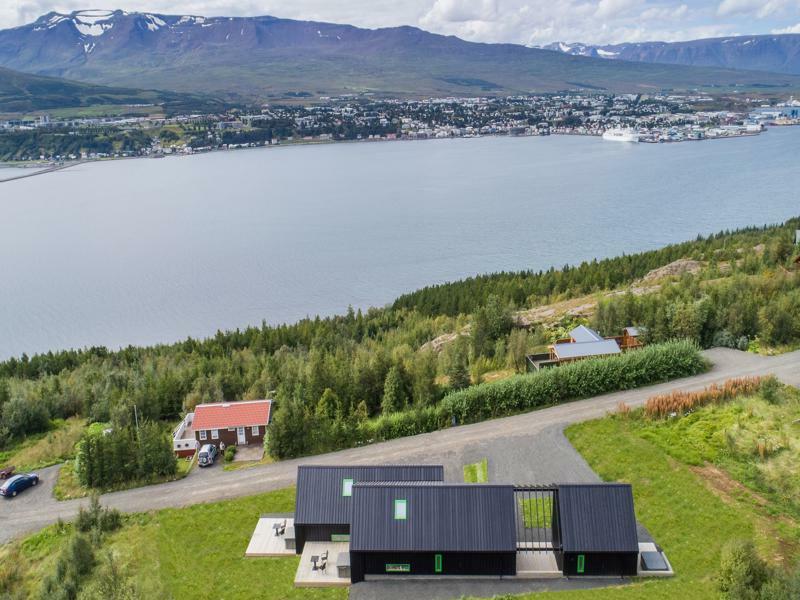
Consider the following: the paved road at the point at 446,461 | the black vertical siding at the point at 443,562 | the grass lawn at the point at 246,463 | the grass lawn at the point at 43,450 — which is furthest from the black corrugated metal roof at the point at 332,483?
the grass lawn at the point at 43,450

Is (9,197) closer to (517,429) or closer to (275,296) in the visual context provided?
(275,296)

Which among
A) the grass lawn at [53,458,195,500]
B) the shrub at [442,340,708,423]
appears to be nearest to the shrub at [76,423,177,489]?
the grass lawn at [53,458,195,500]

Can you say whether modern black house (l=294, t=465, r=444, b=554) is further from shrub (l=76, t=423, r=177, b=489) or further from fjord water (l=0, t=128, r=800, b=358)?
fjord water (l=0, t=128, r=800, b=358)

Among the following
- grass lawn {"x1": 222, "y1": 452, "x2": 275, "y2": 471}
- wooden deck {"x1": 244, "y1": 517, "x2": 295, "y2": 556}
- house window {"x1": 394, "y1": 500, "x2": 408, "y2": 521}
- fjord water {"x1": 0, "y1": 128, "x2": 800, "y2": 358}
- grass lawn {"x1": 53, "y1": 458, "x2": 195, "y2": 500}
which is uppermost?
house window {"x1": 394, "y1": 500, "x2": 408, "y2": 521}

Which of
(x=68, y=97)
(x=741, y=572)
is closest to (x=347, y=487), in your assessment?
(x=741, y=572)

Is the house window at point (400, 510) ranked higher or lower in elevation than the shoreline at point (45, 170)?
higher

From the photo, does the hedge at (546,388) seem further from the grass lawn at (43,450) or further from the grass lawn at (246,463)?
the grass lawn at (43,450)

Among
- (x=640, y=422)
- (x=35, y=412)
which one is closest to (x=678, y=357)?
(x=640, y=422)
